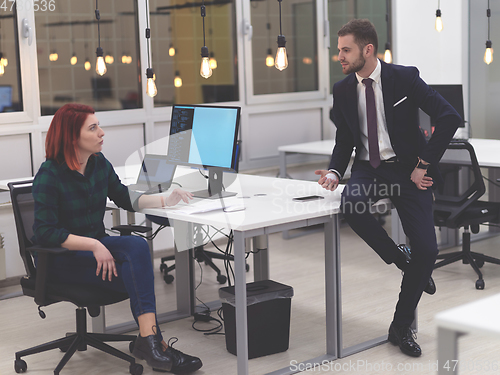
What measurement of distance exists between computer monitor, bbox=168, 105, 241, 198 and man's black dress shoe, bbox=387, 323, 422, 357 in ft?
3.67

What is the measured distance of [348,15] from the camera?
6.69 m

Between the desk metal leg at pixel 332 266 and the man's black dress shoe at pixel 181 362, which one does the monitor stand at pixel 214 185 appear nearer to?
the desk metal leg at pixel 332 266

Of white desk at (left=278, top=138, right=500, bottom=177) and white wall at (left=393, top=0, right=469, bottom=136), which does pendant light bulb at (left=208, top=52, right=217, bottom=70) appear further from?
white wall at (left=393, top=0, right=469, bottom=136)

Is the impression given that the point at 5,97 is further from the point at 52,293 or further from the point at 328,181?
the point at 328,181

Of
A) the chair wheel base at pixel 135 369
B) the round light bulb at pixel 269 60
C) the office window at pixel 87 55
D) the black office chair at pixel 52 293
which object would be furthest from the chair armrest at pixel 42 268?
the round light bulb at pixel 269 60

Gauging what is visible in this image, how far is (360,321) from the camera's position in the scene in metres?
Answer: 3.76

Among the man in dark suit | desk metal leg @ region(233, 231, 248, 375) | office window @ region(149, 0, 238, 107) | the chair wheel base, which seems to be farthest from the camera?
office window @ region(149, 0, 238, 107)

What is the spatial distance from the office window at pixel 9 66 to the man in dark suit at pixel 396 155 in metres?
2.61

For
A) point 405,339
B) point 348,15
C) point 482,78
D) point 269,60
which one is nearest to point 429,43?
point 482,78

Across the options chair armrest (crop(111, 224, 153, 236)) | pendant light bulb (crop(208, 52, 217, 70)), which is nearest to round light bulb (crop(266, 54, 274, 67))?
pendant light bulb (crop(208, 52, 217, 70))

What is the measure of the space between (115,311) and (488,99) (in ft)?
14.4

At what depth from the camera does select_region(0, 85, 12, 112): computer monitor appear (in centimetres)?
477

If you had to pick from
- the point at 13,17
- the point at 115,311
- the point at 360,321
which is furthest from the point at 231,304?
the point at 13,17

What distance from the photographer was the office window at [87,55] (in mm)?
4984
